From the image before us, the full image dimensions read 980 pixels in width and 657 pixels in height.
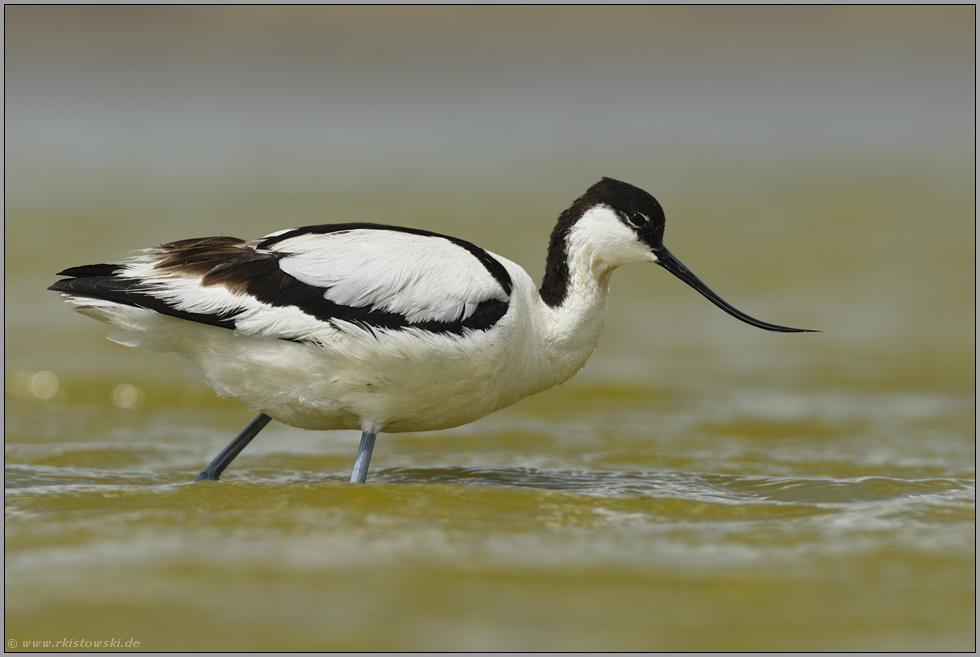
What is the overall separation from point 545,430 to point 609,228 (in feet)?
9.02

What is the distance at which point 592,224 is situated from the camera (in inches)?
270

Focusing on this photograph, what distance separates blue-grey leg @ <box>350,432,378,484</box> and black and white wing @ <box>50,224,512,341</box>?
69cm

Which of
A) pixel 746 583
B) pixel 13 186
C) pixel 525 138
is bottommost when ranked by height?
pixel 746 583

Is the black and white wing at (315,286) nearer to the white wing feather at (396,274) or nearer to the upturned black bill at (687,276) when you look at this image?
the white wing feather at (396,274)

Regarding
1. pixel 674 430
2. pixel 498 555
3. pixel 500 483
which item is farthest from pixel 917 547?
Result: pixel 674 430

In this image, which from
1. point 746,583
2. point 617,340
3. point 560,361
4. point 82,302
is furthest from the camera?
point 617,340

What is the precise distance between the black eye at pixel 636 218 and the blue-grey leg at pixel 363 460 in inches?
70.3

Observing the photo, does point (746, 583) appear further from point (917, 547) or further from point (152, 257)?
point (152, 257)

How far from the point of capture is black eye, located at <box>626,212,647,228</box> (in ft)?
22.5

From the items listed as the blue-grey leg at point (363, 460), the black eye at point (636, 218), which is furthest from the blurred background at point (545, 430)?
the black eye at point (636, 218)

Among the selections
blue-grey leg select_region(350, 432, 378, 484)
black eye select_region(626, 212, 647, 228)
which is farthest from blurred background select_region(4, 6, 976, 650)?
black eye select_region(626, 212, 647, 228)

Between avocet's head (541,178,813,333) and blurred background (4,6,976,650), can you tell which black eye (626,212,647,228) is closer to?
avocet's head (541,178,813,333)

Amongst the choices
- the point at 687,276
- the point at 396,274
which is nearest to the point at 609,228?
the point at 687,276

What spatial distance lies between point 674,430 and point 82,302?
4.45m
